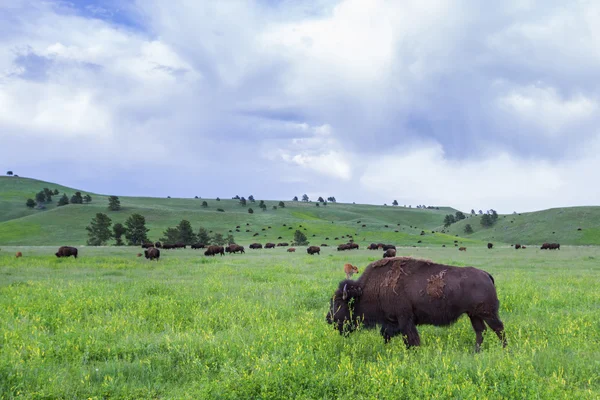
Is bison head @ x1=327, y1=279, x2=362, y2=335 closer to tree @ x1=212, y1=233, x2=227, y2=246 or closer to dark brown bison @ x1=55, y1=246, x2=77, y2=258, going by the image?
dark brown bison @ x1=55, y1=246, x2=77, y2=258

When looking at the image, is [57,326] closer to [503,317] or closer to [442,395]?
[442,395]

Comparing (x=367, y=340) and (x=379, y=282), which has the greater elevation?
(x=379, y=282)

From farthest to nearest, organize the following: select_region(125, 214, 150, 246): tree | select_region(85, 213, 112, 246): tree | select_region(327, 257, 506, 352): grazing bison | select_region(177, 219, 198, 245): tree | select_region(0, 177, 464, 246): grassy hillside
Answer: select_region(0, 177, 464, 246): grassy hillside, select_region(177, 219, 198, 245): tree, select_region(125, 214, 150, 246): tree, select_region(85, 213, 112, 246): tree, select_region(327, 257, 506, 352): grazing bison

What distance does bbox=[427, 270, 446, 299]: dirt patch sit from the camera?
7.24 meters

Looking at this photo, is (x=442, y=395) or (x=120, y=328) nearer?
(x=442, y=395)

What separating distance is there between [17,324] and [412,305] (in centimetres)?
883

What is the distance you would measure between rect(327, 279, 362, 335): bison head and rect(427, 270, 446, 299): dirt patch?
56.1 inches

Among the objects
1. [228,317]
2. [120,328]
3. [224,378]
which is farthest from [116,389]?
[228,317]

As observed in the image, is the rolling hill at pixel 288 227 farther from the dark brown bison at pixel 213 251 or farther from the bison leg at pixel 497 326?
the bison leg at pixel 497 326

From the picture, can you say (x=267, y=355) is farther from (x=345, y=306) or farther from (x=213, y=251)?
(x=213, y=251)

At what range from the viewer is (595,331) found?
800 cm

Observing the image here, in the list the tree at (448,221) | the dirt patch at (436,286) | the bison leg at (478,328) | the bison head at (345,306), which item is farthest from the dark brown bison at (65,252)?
the tree at (448,221)

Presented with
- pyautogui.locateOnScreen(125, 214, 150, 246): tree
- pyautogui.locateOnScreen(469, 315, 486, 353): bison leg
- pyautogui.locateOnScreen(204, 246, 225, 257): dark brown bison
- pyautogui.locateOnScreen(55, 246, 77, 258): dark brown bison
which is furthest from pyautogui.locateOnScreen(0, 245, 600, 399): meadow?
pyautogui.locateOnScreen(125, 214, 150, 246): tree

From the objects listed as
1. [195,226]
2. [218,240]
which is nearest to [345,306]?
[218,240]
